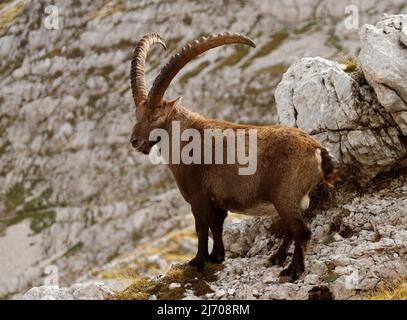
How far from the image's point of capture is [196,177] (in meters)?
13.8

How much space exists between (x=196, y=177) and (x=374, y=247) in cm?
485

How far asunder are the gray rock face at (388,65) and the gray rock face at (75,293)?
9.43m

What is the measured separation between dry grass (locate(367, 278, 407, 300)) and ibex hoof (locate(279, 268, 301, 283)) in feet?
5.82

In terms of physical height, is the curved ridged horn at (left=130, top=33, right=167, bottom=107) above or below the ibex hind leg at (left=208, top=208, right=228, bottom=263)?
above

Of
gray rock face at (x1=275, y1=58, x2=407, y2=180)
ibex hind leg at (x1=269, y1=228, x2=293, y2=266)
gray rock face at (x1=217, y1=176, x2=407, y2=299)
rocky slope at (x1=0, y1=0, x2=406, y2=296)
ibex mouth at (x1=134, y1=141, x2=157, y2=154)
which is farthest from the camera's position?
rocky slope at (x1=0, y1=0, x2=406, y2=296)

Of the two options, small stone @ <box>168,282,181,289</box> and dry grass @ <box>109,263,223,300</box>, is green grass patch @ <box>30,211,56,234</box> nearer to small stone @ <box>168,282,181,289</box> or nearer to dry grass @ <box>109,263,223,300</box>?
dry grass @ <box>109,263,223,300</box>

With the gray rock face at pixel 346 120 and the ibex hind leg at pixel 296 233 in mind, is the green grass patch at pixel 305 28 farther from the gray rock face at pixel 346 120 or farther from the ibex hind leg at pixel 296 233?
the ibex hind leg at pixel 296 233

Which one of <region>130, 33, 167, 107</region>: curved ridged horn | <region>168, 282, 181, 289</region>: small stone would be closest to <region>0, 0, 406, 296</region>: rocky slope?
<region>130, 33, 167, 107</region>: curved ridged horn

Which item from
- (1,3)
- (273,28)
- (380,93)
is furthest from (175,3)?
(380,93)

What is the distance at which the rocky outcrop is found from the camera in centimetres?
1526

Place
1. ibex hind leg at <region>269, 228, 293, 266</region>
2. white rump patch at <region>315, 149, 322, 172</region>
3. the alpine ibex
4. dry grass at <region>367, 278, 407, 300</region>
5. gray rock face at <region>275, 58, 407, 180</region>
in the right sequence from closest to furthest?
1. dry grass at <region>367, 278, 407, 300</region>
2. the alpine ibex
3. white rump patch at <region>315, 149, 322, 172</region>
4. ibex hind leg at <region>269, 228, 293, 266</region>
5. gray rock face at <region>275, 58, 407, 180</region>

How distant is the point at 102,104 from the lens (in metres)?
121
